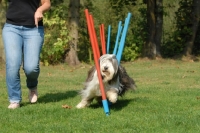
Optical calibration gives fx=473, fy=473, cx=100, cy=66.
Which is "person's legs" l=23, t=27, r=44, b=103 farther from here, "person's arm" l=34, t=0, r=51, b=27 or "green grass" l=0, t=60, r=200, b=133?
"green grass" l=0, t=60, r=200, b=133

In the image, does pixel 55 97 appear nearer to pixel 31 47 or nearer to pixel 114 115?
pixel 31 47

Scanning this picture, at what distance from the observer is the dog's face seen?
20.4 feet

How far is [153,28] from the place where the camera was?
20.7 meters

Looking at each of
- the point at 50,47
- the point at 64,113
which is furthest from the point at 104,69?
the point at 50,47

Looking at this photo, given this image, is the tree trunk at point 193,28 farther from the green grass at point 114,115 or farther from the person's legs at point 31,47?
the person's legs at point 31,47

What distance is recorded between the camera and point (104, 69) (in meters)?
6.21

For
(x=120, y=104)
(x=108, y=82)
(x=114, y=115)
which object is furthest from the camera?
(x=120, y=104)

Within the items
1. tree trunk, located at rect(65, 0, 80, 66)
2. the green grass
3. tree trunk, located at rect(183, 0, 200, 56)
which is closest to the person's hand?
the green grass

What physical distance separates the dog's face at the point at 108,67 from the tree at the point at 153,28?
47.1 feet

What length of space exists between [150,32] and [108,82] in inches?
574

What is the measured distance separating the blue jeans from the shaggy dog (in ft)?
2.67

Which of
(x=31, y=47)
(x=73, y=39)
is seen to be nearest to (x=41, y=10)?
(x=31, y=47)

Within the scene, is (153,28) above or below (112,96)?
below

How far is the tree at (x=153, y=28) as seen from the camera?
20453 mm
